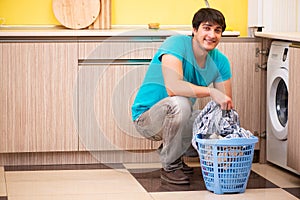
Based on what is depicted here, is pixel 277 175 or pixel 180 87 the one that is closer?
pixel 180 87

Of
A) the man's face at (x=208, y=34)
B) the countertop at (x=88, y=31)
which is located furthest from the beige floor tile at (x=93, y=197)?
the countertop at (x=88, y=31)

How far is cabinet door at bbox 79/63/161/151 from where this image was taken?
4348 millimetres

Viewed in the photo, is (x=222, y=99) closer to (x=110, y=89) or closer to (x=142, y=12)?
(x=110, y=89)

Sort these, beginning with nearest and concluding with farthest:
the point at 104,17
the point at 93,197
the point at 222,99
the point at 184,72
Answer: the point at 93,197 → the point at 222,99 → the point at 184,72 → the point at 104,17

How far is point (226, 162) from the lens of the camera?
354 centimetres

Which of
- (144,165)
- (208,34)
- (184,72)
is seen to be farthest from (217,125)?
(144,165)

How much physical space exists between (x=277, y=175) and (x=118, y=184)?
94cm

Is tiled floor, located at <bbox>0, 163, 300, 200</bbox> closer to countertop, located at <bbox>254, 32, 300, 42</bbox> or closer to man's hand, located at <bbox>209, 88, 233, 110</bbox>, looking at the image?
man's hand, located at <bbox>209, 88, 233, 110</bbox>

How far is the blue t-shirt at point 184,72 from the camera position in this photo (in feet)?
12.7

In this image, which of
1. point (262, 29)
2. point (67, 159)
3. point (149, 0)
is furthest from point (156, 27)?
point (67, 159)

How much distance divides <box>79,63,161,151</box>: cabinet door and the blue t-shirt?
1.06 ft

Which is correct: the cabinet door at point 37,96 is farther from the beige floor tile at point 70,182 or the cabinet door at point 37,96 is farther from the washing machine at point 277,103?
the washing machine at point 277,103

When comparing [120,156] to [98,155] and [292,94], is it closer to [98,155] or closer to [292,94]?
[98,155]

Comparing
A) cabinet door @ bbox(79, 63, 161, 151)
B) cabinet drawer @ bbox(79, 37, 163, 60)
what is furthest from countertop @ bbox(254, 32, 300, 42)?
cabinet door @ bbox(79, 63, 161, 151)
